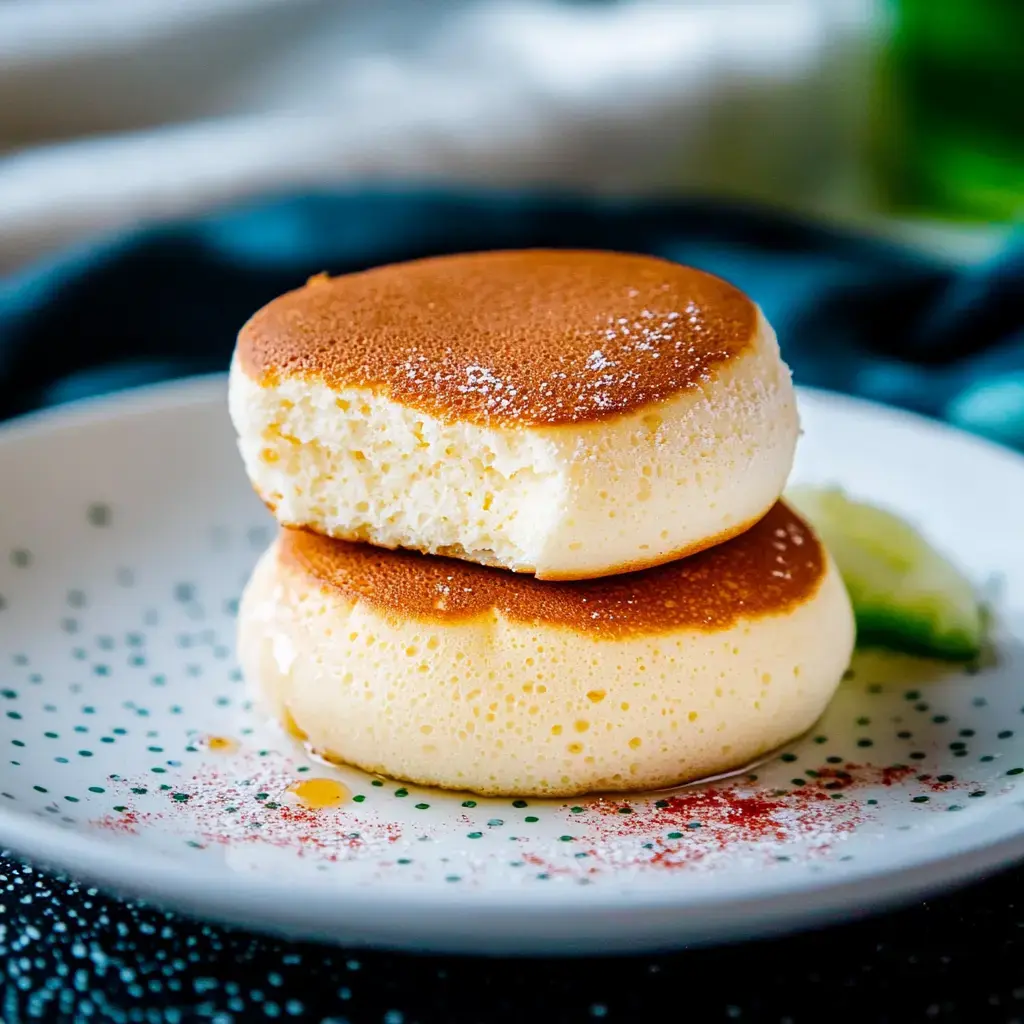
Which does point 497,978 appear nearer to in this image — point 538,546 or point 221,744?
point 538,546

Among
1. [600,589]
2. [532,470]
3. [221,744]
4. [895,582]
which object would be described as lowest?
[221,744]

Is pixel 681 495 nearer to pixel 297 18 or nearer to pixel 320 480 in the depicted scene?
pixel 320 480

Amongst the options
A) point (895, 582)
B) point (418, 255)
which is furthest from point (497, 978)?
point (418, 255)

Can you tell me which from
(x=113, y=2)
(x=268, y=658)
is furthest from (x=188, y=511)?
(x=113, y=2)

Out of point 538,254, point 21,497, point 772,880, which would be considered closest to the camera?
point 772,880

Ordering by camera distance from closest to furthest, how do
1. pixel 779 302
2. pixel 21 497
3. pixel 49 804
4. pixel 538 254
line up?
pixel 49 804
pixel 538 254
pixel 21 497
pixel 779 302

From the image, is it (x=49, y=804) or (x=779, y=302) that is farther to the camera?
(x=779, y=302)

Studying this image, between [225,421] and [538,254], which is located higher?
[538,254]

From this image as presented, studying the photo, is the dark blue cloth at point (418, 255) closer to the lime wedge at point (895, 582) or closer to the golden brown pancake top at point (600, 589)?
the lime wedge at point (895, 582)
